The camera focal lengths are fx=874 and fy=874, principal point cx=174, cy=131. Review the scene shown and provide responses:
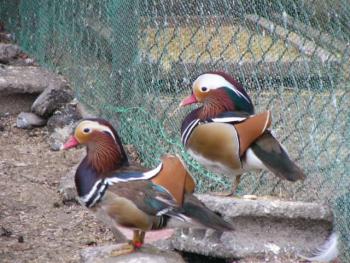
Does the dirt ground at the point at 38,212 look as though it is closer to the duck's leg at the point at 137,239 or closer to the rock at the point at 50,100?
the rock at the point at 50,100

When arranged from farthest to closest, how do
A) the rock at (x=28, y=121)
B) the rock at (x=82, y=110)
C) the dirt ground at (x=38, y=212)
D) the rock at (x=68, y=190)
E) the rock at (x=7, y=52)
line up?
the rock at (x=7, y=52)
the rock at (x=28, y=121)
the rock at (x=82, y=110)
the rock at (x=68, y=190)
the dirt ground at (x=38, y=212)

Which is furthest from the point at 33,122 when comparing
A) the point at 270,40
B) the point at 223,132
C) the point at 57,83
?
the point at 223,132

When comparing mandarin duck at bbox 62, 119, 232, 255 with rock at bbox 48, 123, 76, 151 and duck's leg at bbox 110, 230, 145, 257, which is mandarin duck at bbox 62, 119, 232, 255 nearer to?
duck's leg at bbox 110, 230, 145, 257

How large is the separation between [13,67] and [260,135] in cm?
268

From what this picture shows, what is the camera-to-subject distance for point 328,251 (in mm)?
2691

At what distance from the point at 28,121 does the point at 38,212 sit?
1.15 m

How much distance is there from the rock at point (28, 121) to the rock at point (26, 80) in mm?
188

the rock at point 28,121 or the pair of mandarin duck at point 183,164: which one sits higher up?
the pair of mandarin duck at point 183,164

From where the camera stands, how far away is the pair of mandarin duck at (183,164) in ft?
8.00

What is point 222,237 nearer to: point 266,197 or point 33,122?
point 266,197

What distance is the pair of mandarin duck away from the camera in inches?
96.0

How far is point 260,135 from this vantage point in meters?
2.65

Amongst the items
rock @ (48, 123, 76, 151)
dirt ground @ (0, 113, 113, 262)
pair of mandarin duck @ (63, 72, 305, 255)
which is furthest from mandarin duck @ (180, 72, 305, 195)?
rock @ (48, 123, 76, 151)

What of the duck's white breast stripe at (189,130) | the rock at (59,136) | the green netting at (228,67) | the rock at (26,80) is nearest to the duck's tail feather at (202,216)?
the duck's white breast stripe at (189,130)
